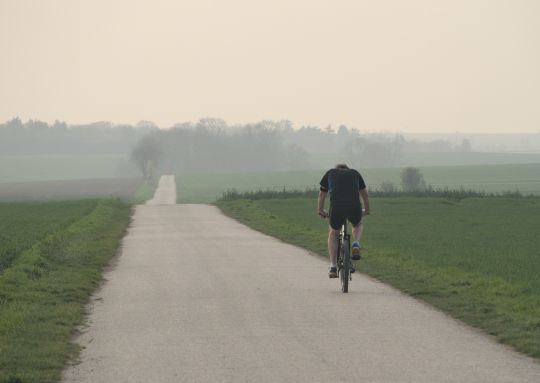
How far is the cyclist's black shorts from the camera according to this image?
13930 millimetres

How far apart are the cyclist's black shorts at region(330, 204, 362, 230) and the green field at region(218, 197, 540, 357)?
153 centimetres

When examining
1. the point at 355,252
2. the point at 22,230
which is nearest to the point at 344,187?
the point at 355,252

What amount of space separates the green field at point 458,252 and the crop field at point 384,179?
7081 cm

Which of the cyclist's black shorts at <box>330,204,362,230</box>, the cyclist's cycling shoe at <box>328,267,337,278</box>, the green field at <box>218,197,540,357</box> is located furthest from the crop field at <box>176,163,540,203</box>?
the cyclist's black shorts at <box>330,204,362,230</box>

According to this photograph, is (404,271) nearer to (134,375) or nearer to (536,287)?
(536,287)

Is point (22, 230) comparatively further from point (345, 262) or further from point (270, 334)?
point (270, 334)

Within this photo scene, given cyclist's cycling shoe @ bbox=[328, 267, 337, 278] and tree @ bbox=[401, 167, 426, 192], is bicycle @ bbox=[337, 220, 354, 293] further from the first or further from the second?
tree @ bbox=[401, 167, 426, 192]

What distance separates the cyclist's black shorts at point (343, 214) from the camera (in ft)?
45.7

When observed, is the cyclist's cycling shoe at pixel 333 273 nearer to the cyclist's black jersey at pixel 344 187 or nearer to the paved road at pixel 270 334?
the paved road at pixel 270 334

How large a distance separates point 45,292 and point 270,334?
536cm

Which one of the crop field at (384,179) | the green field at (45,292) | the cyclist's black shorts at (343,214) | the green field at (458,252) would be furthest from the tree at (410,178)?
the cyclist's black shorts at (343,214)

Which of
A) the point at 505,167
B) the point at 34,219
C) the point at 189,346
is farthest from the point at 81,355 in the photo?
the point at 505,167

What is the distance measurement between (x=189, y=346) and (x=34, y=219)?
3143 centimetres

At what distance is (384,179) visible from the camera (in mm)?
131875
